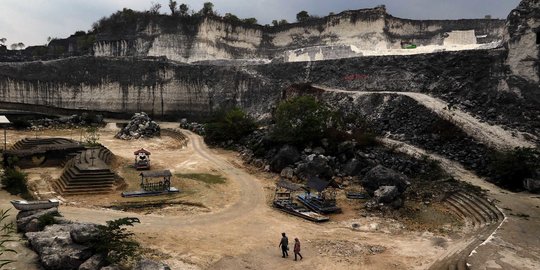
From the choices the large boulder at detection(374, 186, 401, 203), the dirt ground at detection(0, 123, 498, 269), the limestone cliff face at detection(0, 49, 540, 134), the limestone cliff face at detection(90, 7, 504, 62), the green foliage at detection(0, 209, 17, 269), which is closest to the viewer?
the green foliage at detection(0, 209, 17, 269)

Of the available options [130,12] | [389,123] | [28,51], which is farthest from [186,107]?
[28,51]

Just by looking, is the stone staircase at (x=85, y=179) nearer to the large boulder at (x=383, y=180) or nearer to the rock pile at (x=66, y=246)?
the rock pile at (x=66, y=246)

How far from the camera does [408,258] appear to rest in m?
13.5

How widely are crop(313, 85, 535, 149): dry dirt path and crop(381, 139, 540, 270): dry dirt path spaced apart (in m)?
3.62

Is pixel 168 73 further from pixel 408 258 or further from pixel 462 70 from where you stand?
pixel 408 258

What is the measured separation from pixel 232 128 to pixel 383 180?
16.3 metres

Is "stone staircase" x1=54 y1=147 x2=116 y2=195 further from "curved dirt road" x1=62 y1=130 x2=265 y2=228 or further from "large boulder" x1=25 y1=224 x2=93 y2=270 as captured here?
"large boulder" x1=25 y1=224 x2=93 y2=270

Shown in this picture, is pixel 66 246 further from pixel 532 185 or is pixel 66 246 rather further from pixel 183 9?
pixel 183 9

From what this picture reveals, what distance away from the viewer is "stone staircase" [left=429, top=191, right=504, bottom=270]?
502 inches

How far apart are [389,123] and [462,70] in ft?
21.9

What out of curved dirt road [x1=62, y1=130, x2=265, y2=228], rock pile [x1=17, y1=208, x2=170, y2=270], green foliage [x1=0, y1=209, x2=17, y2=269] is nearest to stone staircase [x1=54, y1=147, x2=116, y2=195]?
curved dirt road [x1=62, y1=130, x2=265, y2=228]

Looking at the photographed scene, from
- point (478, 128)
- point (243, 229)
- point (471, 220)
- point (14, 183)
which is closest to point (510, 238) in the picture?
point (471, 220)

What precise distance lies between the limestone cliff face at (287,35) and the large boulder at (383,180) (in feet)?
103

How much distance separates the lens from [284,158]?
83.8 ft
